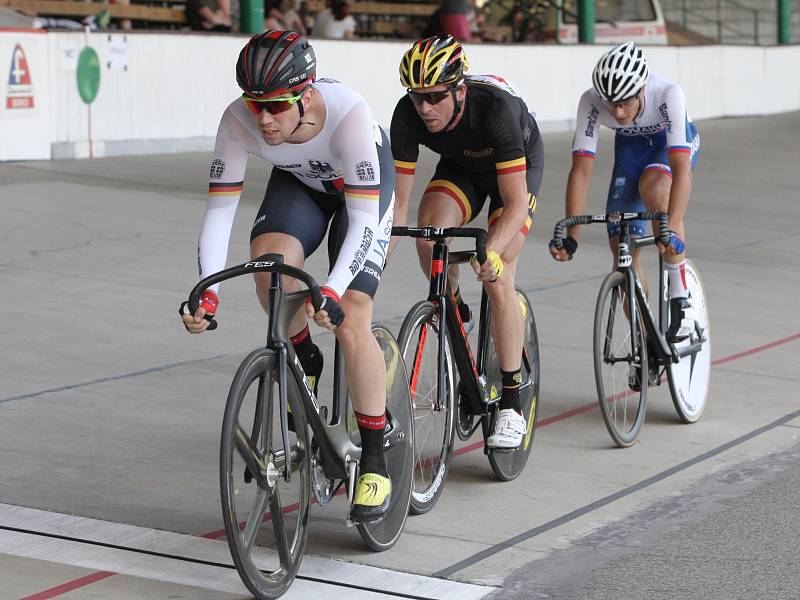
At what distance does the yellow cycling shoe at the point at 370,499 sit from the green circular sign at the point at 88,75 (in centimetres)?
1132

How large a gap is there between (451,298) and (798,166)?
15.1 m

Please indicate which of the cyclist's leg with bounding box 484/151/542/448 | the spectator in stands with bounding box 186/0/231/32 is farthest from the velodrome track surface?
the spectator in stands with bounding box 186/0/231/32

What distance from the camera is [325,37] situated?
19.0 m

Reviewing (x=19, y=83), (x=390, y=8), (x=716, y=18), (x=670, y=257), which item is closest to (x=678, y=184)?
(x=670, y=257)

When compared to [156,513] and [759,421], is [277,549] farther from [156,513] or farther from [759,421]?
[759,421]

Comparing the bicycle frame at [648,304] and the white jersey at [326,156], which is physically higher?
the white jersey at [326,156]

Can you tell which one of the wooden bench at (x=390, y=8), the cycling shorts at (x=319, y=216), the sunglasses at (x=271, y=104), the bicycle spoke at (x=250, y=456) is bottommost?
the bicycle spoke at (x=250, y=456)

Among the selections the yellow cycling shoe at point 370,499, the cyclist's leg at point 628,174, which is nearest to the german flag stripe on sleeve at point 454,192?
the cyclist's leg at point 628,174

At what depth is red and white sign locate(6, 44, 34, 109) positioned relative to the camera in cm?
1418

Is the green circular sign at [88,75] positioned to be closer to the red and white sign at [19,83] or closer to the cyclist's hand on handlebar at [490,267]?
the red and white sign at [19,83]

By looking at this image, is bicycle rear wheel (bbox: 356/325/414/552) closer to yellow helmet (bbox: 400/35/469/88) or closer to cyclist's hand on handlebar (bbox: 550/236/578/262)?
yellow helmet (bbox: 400/35/469/88)

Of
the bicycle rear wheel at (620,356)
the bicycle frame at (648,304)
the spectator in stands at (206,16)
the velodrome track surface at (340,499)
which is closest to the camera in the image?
the velodrome track surface at (340,499)

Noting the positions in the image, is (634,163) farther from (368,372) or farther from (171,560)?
(171,560)

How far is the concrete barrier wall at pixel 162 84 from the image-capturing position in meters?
14.5
